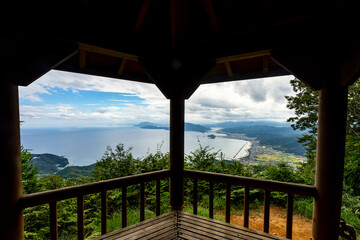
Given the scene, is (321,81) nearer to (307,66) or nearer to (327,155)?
(307,66)

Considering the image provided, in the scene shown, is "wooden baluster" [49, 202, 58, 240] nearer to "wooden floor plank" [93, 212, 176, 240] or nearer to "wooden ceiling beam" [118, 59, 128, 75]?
"wooden floor plank" [93, 212, 176, 240]

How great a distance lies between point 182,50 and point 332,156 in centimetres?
234

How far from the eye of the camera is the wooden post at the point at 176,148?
263 cm

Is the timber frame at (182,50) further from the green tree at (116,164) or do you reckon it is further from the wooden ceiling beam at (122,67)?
the green tree at (116,164)

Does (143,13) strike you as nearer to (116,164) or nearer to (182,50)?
(182,50)

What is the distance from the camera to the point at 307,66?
1.84 meters

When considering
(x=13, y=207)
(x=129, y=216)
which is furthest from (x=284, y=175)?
(x=13, y=207)

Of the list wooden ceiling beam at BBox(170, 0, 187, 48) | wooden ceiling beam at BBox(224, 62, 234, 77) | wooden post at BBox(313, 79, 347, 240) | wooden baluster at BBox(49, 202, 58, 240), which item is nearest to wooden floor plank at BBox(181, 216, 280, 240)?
wooden post at BBox(313, 79, 347, 240)

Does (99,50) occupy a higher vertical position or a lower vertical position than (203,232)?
higher

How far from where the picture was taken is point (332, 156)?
68.3 inches

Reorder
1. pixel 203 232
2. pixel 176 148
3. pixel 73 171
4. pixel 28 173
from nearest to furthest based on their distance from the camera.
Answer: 1. pixel 203 232
2. pixel 176 148
3. pixel 28 173
4. pixel 73 171

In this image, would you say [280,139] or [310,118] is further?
[280,139]

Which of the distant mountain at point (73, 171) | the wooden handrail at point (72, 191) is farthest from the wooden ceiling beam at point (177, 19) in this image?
the distant mountain at point (73, 171)

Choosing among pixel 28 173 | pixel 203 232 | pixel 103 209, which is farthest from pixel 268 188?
pixel 28 173
